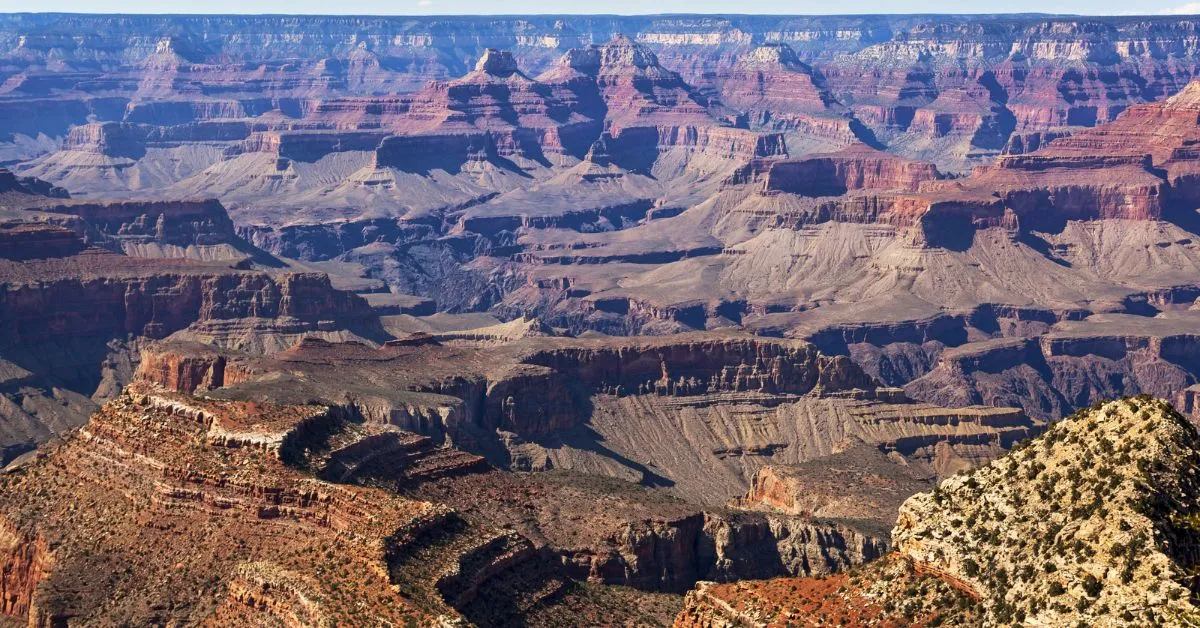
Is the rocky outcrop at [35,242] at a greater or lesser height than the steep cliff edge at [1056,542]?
lesser

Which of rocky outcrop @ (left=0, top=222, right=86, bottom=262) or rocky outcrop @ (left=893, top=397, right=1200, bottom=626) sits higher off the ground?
rocky outcrop @ (left=893, top=397, right=1200, bottom=626)

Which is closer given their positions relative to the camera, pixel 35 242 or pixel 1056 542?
pixel 1056 542

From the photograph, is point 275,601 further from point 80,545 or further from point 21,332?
point 21,332

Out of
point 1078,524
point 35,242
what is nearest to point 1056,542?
point 1078,524

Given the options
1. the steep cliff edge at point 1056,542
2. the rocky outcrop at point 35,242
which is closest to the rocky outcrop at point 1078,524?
the steep cliff edge at point 1056,542

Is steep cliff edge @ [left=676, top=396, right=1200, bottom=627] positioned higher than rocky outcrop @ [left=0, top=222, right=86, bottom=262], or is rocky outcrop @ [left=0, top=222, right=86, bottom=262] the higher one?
steep cliff edge @ [left=676, top=396, right=1200, bottom=627]

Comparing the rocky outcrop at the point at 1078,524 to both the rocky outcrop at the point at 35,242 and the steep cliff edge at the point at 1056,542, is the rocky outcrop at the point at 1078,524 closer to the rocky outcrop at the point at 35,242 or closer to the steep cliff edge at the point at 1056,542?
the steep cliff edge at the point at 1056,542

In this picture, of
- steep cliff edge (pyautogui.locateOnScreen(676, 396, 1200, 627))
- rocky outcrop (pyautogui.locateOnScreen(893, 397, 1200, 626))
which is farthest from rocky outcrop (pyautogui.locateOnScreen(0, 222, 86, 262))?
rocky outcrop (pyautogui.locateOnScreen(893, 397, 1200, 626))

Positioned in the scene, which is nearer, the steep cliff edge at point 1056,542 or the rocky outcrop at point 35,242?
the steep cliff edge at point 1056,542

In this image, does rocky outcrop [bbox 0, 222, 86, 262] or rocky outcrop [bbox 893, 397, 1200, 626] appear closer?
rocky outcrop [bbox 893, 397, 1200, 626]

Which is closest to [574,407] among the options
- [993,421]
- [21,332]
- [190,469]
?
[993,421]

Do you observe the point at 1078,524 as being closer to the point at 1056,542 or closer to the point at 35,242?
the point at 1056,542

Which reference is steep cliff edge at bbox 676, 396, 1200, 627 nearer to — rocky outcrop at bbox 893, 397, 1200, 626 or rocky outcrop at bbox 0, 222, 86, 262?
rocky outcrop at bbox 893, 397, 1200, 626
